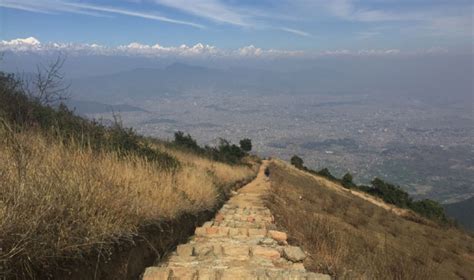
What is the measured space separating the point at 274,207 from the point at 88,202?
25.4ft

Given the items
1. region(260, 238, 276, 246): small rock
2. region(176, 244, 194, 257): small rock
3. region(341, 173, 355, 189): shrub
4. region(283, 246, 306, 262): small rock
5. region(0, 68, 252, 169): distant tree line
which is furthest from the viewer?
region(341, 173, 355, 189): shrub

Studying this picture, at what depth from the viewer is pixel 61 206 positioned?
3.53 m

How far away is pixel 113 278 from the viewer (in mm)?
3811

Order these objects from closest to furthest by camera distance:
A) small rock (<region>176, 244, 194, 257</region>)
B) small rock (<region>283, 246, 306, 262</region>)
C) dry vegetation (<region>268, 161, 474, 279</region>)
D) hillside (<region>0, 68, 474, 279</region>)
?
hillside (<region>0, 68, 474, 279</region>) < small rock (<region>283, 246, 306, 262</region>) < dry vegetation (<region>268, 161, 474, 279</region>) < small rock (<region>176, 244, 194, 257</region>)

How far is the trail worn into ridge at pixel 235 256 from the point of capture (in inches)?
162

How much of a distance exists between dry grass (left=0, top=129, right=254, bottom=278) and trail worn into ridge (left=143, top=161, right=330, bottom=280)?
55 cm

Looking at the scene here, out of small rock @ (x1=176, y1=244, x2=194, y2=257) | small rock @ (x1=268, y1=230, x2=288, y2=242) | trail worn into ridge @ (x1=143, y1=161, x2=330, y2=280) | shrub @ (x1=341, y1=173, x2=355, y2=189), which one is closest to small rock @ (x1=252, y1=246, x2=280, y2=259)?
trail worn into ridge @ (x1=143, y1=161, x2=330, y2=280)

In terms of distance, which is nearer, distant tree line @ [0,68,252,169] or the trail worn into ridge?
the trail worn into ridge

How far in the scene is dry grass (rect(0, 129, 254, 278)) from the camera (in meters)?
2.96

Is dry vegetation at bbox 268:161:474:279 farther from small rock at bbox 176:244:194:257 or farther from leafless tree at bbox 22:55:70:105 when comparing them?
leafless tree at bbox 22:55:70:105

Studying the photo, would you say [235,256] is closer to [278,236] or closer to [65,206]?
[278,236]

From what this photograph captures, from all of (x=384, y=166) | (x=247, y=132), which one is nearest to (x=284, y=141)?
(x=247, y=132)

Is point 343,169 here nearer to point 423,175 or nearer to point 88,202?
point 423,175

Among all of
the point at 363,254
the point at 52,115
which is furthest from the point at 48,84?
the point at 363,254
